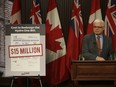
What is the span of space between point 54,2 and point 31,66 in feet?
5.04

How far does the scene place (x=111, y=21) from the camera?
6094mm

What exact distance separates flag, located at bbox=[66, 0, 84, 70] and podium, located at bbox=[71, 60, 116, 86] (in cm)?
145

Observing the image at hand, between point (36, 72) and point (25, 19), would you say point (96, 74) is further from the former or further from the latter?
point (25, 19)

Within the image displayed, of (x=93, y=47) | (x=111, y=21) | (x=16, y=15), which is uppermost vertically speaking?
(x=16, y=15)

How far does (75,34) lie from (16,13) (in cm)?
131

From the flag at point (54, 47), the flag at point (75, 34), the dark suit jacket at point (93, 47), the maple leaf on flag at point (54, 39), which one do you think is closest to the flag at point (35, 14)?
the flag at point (54, 47)

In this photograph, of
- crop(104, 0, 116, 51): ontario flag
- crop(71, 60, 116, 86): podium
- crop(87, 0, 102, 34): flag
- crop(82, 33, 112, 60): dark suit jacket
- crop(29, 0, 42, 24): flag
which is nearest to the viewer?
crop(71, 60, 116, 86): podium

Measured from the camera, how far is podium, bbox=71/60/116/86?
4.67 meters

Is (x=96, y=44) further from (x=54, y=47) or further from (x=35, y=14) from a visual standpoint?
(x=35, y=14)

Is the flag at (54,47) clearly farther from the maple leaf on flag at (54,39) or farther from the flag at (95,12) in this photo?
the flag at (95,12)

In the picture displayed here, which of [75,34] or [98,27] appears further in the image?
[75,34]

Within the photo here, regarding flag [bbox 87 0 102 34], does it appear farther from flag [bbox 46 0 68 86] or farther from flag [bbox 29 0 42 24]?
flag [bbox 29 0 42 24]

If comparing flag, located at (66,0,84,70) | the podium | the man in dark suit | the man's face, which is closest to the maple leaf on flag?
flag, located at (66,0,84,70)

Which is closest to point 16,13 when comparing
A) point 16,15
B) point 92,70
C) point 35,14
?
point 16,15
